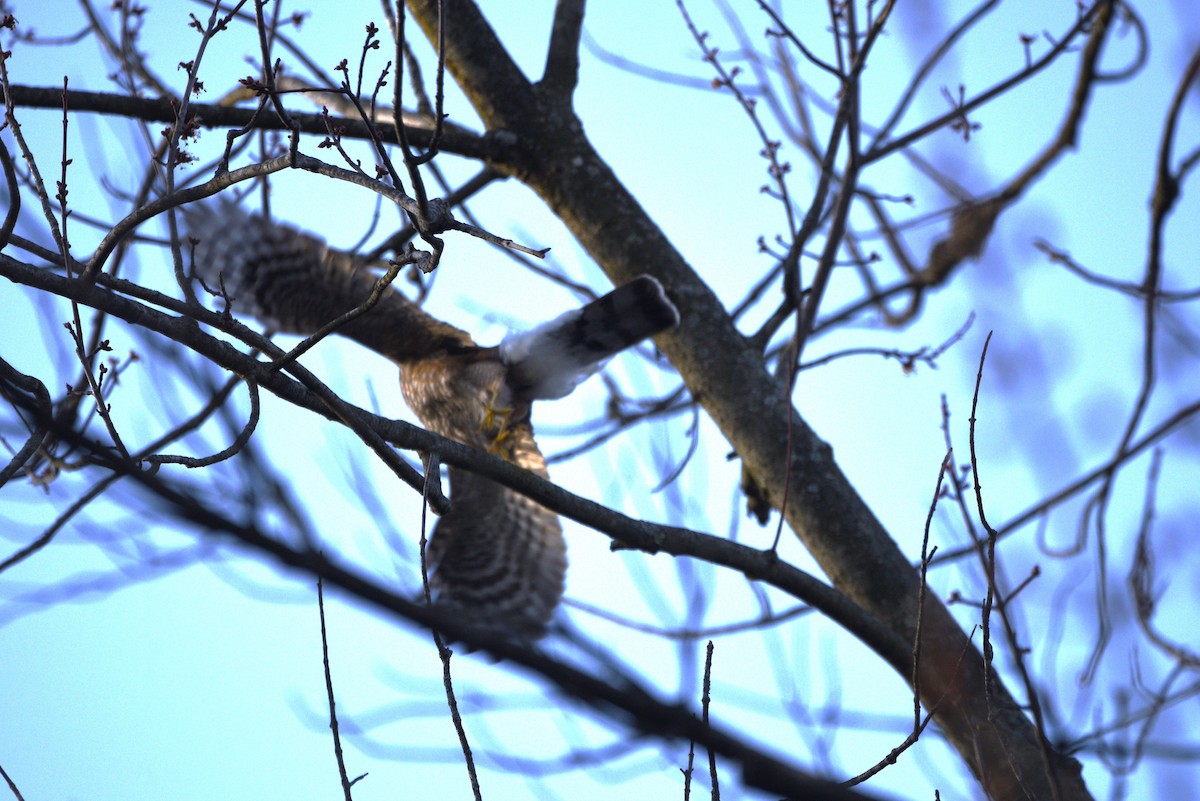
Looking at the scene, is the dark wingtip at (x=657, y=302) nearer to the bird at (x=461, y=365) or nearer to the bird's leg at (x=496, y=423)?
the bird at (x=461, y=365)

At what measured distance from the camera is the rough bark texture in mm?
3010

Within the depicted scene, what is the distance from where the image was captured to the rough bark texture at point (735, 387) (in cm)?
301

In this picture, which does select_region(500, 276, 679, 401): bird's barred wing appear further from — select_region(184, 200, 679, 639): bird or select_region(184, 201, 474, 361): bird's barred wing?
select_region(184, 201, 474, 361): bird's barred wing

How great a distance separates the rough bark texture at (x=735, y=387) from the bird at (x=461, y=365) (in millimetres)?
524

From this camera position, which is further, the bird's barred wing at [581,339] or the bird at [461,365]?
the bird at [461,365]

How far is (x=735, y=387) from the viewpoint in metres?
3.66

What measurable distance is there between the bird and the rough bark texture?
52cm

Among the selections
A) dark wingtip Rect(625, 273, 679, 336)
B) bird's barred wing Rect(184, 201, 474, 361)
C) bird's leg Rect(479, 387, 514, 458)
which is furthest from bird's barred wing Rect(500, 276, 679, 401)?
bird's barred wing Rect(184, 201, 474, 361)

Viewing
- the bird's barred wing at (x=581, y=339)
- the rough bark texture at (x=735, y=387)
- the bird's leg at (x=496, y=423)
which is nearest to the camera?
the rough bark texture at (x=735, y=387)

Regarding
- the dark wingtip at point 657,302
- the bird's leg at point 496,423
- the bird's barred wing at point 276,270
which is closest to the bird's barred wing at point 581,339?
the dark wingtip at point 657,302

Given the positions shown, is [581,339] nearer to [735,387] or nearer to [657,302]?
[657,302]

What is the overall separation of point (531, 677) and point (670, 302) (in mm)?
3016

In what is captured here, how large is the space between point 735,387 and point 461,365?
2033 mm

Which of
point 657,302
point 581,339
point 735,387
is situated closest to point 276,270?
point 581,339
